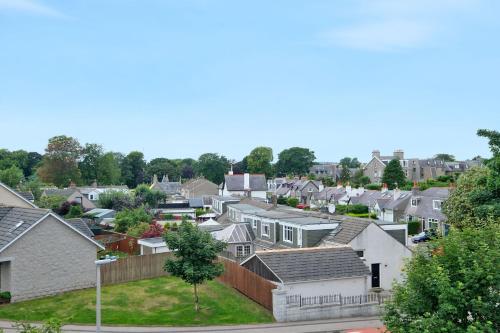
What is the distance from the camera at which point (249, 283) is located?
111 feet

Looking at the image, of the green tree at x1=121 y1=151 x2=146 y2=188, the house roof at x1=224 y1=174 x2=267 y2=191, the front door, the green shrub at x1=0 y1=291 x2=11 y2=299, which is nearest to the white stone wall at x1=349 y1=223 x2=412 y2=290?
the front door

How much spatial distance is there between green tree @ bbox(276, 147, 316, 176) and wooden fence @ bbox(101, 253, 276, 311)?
478 feet

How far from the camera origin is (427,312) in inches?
630

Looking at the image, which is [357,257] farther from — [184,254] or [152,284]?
[152,284]

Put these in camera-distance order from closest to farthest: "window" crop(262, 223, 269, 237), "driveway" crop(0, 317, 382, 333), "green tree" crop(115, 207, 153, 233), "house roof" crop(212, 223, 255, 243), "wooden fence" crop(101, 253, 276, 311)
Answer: "driveway" crop(0, 317, 382, 333) < "wooden fence" crop(101, 253, 276, 311) < "window" crop(262, 223, 269, 237) < "house roof" crop(212, 223, 255, 243) < "green tree" crop(115, 207, 153, 233)

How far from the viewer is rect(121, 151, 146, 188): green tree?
604ft

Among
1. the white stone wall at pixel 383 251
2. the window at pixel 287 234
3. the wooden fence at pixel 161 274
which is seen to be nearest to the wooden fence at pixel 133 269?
the wooden fence at pixel 161 274

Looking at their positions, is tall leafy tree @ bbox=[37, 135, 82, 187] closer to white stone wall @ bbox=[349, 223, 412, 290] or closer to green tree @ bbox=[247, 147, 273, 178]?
green tree @ bbox=[247, 147, 273, 178]

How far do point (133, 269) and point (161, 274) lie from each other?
2723mm

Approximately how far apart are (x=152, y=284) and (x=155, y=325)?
875cm

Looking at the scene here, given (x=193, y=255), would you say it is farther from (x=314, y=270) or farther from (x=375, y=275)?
(x=375, y=275)

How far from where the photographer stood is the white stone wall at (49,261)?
32688 mm

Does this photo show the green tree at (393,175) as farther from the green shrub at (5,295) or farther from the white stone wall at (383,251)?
the green shrub at (5,295)

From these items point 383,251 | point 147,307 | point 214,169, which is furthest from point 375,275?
point 214,169
